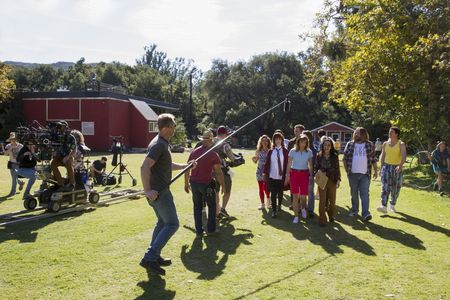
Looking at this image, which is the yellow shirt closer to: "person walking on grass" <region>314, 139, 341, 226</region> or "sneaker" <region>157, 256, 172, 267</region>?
"person walking on grass" <region>314, 139, 341, 226</region>

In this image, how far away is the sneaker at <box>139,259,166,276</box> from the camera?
542 cm

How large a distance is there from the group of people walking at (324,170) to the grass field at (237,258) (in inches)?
16.0

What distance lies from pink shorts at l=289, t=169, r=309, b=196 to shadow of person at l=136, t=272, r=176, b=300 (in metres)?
→ 3.94

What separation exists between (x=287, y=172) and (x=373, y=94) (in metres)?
11.4

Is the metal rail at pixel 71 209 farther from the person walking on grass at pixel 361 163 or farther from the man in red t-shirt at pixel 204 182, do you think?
the person walking on grass at pixel 361 163

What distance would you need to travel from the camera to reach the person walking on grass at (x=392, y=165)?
31.1 ft

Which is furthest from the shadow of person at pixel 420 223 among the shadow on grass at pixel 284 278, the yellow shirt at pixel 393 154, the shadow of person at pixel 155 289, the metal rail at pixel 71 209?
the metal rail at pixel 71 209

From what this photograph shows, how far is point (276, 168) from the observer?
8.83 meters

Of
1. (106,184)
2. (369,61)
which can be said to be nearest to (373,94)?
(369,61)

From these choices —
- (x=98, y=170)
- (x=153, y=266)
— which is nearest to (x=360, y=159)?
(x=153, y=266)

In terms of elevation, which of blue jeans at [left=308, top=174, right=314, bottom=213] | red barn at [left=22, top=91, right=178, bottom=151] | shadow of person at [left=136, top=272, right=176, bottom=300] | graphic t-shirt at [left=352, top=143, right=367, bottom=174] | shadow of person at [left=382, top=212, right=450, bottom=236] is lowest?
shadow of person at [left=136, top=272, right=176, bottom=300]

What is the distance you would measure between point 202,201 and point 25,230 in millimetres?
3306

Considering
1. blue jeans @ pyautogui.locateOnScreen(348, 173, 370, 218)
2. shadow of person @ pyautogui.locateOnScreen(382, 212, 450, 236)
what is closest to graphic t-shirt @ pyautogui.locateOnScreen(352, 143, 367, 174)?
blue jeans @ pyautogui.locateOnScreen(348, 173, 370, 218)

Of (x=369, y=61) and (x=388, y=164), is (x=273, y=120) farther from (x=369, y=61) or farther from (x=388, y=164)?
(x=388, y=164)
